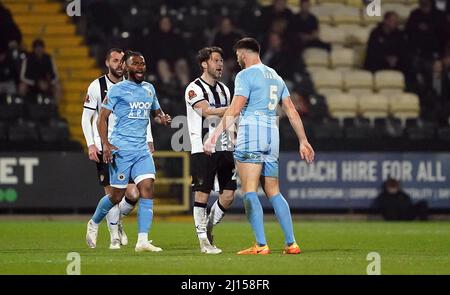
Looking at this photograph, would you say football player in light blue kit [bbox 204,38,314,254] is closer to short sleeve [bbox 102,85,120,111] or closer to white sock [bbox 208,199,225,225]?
white sock [bbox 208,199,225,225]

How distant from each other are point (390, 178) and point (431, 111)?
305 centimetres

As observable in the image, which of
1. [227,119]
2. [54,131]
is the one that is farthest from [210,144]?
[54,131]

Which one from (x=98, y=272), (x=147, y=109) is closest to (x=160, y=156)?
(x=147, y=109)

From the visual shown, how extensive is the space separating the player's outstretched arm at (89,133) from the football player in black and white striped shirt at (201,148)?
4.28 feet

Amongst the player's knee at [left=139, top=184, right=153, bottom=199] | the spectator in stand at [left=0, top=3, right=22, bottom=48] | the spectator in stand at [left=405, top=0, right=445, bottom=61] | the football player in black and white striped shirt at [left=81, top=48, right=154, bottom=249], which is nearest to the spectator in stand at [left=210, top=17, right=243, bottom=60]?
the spectator in stand at [left=0, top=3, right=22, bottom=48]

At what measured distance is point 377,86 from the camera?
83.9 feet

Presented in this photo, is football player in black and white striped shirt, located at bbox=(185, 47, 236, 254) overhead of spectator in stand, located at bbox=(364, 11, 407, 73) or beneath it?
beneath

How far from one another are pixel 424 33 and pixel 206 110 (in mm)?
13026

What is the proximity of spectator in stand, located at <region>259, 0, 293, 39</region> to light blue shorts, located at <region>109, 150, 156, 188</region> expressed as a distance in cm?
1190

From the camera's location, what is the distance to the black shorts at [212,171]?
13.4m

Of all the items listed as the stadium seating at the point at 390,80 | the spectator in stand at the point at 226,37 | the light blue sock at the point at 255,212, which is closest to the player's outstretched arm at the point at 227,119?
the light blue sock at the point at 255,212

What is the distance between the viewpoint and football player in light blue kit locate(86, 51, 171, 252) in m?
13.2

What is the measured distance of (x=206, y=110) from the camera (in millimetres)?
13242
